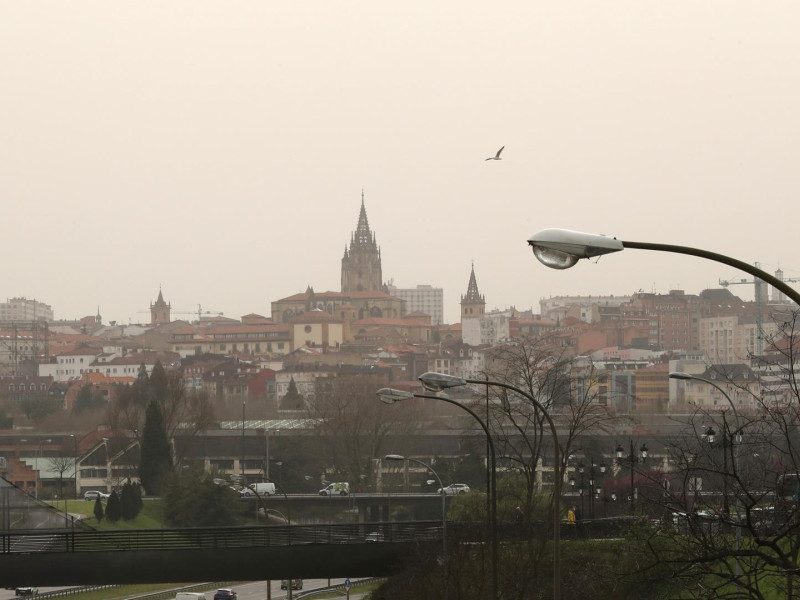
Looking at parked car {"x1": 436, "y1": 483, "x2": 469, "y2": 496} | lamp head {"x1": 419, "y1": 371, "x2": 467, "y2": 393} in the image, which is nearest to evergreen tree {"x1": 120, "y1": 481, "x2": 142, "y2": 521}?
parked car {"x1": 436, "y1": 483, "x2": 469, "y2": 496}

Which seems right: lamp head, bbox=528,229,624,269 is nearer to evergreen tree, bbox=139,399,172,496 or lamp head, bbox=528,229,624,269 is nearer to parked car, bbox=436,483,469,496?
parked car, bbox=436,483,469,496

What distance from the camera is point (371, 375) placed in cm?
17788

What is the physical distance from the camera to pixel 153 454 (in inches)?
2517

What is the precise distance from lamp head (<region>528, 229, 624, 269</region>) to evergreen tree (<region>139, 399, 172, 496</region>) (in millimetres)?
54596

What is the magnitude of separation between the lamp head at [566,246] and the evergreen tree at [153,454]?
54.6 meters

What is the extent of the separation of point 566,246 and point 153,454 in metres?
56.0

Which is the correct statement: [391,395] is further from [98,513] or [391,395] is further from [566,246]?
[98,513]

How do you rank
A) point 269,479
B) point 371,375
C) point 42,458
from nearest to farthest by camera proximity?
point 269,479, point 42,458, point 371,375

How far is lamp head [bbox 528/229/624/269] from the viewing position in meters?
9.12

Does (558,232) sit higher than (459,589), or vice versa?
(558,232)

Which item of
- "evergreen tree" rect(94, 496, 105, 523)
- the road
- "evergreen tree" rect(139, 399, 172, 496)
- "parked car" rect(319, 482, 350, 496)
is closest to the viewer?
the road

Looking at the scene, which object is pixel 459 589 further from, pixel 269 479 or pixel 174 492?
pixel 269 479

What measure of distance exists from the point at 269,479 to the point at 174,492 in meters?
20.7

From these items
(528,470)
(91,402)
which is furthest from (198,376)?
(528,470)
